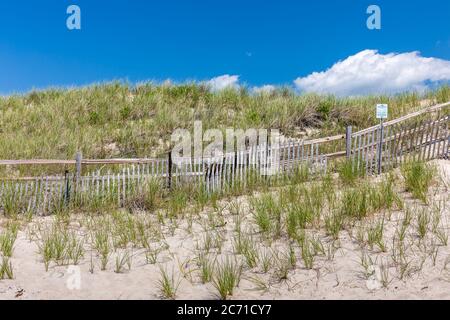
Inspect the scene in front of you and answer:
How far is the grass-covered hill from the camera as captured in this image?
50.4ft

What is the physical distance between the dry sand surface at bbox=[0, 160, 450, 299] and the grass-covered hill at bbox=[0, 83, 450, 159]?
842 cm

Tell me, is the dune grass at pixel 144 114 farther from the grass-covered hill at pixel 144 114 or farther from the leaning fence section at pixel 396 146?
the leaning fence section at pixel 396 146

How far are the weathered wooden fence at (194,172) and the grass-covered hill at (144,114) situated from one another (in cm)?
417

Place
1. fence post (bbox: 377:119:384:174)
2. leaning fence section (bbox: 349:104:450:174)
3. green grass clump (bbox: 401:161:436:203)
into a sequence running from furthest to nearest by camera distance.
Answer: leaning fence section (bbox: 349:104:450:174), fence post (bbox: 377:119:384:174), green grass clump (bbox: 401:161:436:203)

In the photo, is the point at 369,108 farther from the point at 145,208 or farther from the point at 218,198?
the point at 145,208

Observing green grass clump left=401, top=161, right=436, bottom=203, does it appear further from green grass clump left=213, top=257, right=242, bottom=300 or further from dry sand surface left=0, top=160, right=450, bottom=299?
green grass clump left=213, top=257, right=242, bottom=300

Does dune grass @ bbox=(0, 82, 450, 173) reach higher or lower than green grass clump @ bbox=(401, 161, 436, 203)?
higher

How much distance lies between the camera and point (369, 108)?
17797mm

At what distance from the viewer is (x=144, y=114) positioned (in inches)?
721

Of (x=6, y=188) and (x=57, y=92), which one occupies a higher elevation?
(x=57, y=92)

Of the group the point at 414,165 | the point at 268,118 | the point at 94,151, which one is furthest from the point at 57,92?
the point at 414,165

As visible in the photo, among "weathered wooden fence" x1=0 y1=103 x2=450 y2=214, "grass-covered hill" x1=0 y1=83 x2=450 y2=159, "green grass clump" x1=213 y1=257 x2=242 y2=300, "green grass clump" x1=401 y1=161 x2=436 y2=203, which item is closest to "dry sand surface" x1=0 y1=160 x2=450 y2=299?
"green grass clump" x1=213 y1=257 x2=242 y2=300

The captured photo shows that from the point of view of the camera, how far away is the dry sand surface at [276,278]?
5.38 metres
